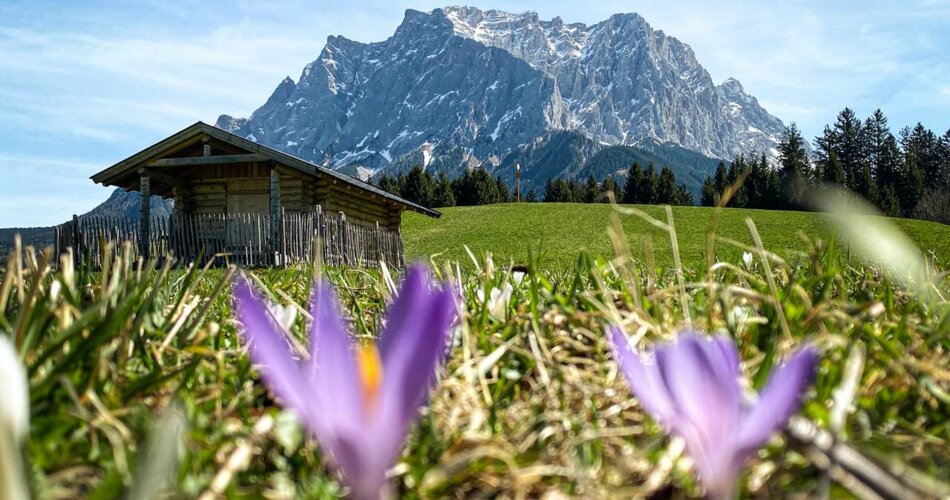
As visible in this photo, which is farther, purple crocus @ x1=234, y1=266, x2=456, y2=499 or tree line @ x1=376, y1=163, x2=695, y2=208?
tree line @ x1=376, y1=163, x2=695, y2=208

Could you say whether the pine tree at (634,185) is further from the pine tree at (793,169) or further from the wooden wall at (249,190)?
the wooden wall at (249,190)

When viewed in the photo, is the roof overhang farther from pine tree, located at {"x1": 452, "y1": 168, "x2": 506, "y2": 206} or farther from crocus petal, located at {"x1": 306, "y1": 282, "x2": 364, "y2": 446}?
pine tree, located at {"x1": 452, "y1": 168, "x2": 506, "y2": 206}

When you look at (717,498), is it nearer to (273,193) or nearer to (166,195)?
(273,193)

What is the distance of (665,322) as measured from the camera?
1019 millimetres

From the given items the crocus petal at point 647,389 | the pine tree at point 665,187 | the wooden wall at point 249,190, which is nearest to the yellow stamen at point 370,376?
the crocus petal at point 647,389

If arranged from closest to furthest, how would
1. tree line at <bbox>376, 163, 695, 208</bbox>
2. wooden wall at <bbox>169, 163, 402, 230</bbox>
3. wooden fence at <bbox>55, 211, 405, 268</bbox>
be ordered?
wooden fence at <bbox>55, 211, 405, 268</bbox>, wooden wall at <bbox>169, 163, 402, 230</bbox>, tree line at <bbox>376, 163, 695, 208</bbox>

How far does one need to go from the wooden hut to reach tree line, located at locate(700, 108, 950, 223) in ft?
170

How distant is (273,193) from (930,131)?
88.7 m

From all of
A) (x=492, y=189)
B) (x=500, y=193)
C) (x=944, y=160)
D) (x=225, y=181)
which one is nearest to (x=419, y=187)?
(x=492, y=189)

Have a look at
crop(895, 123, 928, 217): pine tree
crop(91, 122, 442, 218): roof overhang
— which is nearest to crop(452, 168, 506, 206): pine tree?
crop(895, 123, 928, 217): pine tree

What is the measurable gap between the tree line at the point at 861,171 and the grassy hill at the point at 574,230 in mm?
34335

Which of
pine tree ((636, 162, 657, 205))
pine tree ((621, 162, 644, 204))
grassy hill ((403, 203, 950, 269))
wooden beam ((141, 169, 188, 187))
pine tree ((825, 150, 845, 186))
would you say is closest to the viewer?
wooden beam ((141, 169, 188, 187))

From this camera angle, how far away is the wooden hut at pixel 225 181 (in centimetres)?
2003

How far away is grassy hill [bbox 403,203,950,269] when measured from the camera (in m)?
25.3
